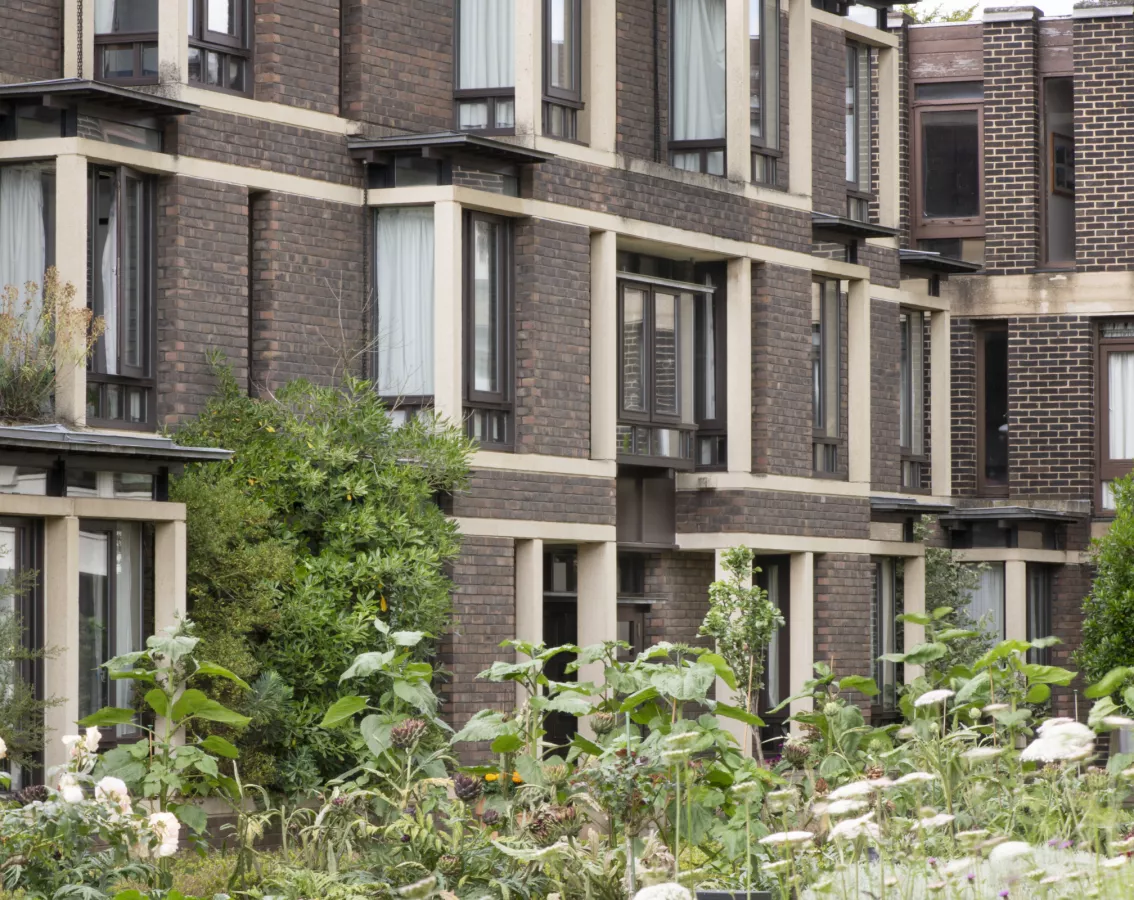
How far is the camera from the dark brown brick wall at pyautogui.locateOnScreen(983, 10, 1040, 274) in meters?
30.7

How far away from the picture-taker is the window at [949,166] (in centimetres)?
3116

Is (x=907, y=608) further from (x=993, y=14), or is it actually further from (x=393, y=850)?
(x=393, y=850)

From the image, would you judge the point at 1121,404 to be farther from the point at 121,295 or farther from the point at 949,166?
the point at 121,295

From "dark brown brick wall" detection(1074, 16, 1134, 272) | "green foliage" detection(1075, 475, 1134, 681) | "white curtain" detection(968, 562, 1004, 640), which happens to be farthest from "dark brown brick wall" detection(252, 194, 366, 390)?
"dark brown brick wall" detection(1074, 16, 1134, 272)

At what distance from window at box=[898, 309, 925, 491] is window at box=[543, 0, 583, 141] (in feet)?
30.8

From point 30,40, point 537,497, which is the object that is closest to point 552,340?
point 537,497

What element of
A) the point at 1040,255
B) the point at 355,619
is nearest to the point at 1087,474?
the point at 1040,255

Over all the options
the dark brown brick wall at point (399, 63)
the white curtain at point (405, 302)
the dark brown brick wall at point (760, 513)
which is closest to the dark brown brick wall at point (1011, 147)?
the dark brown brick wall at point (760, 513)

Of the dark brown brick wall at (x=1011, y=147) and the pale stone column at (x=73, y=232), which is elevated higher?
the dark brown brick wall at (x=1011, y=147)

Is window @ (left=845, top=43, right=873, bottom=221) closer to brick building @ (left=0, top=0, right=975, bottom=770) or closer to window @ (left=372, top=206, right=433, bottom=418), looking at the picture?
brick building @ (left=0, top=0, right=975, bottom=770)

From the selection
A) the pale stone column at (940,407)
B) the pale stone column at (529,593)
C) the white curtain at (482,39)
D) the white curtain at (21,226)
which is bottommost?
the pale stone column at (529,593)

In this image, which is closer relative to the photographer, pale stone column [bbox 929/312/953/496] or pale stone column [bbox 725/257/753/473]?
pale stone column [bbox 725/257/753/473]

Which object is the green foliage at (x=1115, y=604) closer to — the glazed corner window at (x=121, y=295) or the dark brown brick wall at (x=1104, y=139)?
the dark brown brick wall at (x=1104, y=139)

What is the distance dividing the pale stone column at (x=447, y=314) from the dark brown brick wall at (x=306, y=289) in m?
0.81
